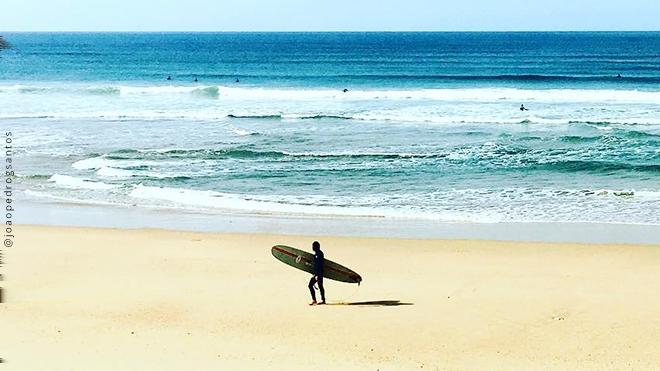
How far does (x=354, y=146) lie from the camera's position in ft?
102

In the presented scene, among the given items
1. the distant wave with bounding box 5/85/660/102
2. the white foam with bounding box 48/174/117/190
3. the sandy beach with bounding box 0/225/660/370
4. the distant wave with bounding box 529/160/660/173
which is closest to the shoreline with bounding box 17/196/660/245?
the sandy beach with bounding box 0/225/660/370

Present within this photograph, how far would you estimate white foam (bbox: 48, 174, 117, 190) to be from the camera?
936 inches

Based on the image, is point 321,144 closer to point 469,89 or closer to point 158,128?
point 158,128

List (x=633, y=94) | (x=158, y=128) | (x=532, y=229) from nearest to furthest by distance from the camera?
(x=532, y=229) < (x=158, y=128) < (x=633, y=94)

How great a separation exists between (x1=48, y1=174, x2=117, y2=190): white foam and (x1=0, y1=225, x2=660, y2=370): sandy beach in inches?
234

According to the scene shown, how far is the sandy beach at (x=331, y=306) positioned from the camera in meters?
10.7

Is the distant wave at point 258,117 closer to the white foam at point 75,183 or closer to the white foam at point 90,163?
the white foam at point 90,163

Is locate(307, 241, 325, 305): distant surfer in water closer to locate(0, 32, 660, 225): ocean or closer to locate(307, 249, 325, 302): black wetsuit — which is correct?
locate(307, 249, 325, 302): black wetsuit

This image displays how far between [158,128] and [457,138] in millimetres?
12189

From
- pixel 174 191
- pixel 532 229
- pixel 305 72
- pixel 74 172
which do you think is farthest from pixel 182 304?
pixel 305 72

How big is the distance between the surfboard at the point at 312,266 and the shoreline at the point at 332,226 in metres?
4.51

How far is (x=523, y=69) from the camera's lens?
244 feet

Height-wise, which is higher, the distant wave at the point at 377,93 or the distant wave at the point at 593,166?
the distant wave at the point at 593,166

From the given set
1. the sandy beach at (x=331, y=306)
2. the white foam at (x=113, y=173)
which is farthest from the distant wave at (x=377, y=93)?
the sandy beach at (x=331, y=306)
